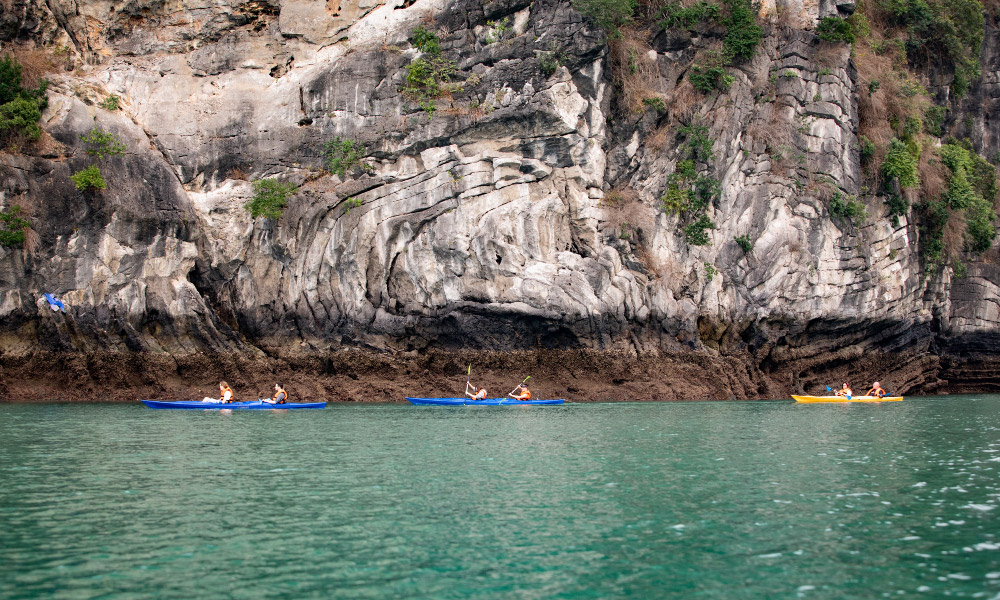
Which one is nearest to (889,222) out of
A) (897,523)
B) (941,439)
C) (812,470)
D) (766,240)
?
(766,240)

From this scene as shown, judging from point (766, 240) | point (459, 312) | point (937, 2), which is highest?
point (937, 2)

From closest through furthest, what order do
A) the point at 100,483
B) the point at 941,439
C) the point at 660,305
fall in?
the point at 100,483 → the point at 941,439 → the point at 660,305

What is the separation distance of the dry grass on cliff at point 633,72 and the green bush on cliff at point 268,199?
39.8 feet

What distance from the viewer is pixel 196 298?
983 inches

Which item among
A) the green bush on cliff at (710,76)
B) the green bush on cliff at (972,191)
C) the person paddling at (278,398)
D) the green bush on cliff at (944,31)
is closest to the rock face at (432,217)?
the green bush on cliff at (710,76)

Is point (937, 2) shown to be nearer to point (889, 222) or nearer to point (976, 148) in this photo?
point (976, 148)

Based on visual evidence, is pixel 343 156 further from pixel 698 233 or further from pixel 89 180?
pixel 698 233

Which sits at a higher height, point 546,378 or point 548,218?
point 548,218

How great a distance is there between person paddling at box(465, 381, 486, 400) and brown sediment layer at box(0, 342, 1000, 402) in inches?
12.3

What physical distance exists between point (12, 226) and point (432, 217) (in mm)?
12474

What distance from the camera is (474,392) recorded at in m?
26.1

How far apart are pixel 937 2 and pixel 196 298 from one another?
107 feet

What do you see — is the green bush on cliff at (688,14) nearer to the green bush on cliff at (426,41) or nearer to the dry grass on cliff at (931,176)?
the green bush on cliff at (426,41)

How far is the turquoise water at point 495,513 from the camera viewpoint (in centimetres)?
686
